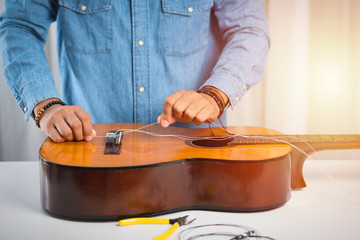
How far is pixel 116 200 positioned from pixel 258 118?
62.8 inches

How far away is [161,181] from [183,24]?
0.67m

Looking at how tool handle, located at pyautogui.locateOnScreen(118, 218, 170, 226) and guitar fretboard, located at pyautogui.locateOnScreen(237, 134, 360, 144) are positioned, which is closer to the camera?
tool handle, located at pyautogui.locateOnScreen(118, 218, 170, 226)

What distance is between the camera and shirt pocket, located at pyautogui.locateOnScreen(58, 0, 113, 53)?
131 cm

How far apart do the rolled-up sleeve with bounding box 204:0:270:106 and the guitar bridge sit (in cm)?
31

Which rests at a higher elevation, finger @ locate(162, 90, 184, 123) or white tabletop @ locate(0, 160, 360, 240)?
finger @ locate(162, 90, 184, 123)

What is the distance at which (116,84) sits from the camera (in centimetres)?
135

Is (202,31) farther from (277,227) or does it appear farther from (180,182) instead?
(277,227)

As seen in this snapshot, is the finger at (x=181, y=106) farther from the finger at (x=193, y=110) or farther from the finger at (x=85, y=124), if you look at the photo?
the finger at (x=85, y=124)

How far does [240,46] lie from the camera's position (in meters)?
1.28

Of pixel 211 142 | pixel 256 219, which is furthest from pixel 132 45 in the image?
pixel 256 219

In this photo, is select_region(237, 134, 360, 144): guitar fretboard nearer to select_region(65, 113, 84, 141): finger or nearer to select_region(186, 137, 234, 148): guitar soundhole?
select_region(186, 137, 234, 148): guitar soundhole

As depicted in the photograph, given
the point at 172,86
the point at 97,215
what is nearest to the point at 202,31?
the point at 172,86

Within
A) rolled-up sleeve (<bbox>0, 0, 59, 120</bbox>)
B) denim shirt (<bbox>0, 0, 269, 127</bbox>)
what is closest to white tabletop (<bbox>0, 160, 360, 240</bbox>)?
rolled-up sleeve (<bbox>0, 0, 59, 120</bbox>)

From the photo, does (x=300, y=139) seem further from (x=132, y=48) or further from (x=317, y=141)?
(x=132, y=48)
